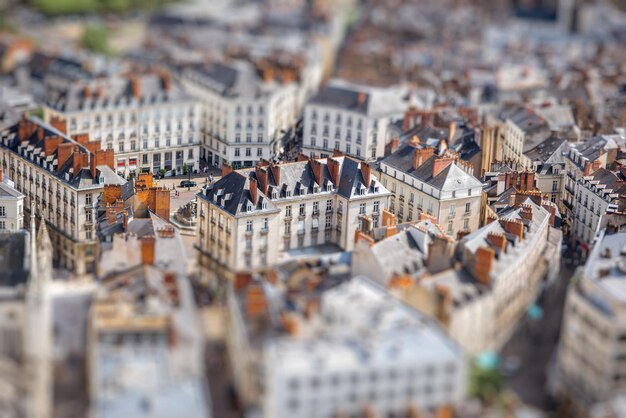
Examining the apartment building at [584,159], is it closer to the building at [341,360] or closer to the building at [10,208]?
the building at [341,360]

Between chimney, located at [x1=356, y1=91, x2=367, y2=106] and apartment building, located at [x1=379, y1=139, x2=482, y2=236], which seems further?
chimney, located at [x1=356, y1=91, x2=367, y2=106]

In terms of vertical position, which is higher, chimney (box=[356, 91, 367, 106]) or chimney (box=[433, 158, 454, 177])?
chimney (box=[356, 91, 367, 106])

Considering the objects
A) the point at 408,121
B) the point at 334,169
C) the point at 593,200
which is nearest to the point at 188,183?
the point at 408,121

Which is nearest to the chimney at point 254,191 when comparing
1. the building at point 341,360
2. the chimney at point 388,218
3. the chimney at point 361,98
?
the chimney at point 388,218

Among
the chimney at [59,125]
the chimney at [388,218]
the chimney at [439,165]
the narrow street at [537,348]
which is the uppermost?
the chimney at [439,165]

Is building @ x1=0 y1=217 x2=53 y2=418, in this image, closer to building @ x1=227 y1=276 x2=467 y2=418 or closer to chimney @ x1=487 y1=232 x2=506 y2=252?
building @ x1=227 y1=276 x2=467 y2=418

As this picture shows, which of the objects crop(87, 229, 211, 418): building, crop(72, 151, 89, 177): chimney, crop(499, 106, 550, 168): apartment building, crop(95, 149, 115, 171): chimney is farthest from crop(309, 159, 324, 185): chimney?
crop(87, 229, 211, 418): building

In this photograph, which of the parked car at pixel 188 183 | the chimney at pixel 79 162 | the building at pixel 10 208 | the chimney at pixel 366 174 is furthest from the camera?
the parked car at pixel 188 183
